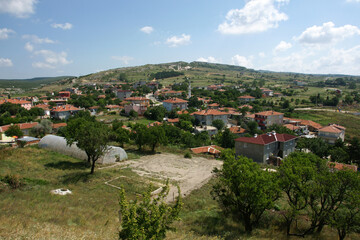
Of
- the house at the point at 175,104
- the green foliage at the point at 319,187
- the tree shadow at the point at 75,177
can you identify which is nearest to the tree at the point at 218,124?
the house at the point at 175,104

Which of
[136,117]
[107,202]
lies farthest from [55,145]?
[136,117]

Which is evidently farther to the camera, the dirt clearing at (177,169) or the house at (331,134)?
the house at (331,134)

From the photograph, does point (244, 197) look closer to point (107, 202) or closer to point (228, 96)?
point (107, 202)

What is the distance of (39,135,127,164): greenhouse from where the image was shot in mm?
24953

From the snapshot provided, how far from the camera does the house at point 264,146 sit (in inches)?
1315

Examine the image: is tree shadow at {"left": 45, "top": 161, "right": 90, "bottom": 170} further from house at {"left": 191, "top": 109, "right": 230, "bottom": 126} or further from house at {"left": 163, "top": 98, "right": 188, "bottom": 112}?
house at {"left": 163, "top": 98, "right": 188, "bottom": 112}

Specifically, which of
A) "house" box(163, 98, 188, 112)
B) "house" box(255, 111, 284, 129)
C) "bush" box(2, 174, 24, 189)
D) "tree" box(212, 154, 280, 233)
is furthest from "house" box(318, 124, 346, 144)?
"bush" box(2, 174, 24, 189)

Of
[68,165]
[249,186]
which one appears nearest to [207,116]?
[68,165]

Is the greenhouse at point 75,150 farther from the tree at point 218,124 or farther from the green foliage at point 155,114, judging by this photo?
the tree at point 218,124

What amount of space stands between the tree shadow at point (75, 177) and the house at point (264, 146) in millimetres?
23142

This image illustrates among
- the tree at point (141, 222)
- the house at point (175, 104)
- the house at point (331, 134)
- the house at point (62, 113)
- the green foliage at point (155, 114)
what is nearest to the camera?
the tree at point (141, 222)

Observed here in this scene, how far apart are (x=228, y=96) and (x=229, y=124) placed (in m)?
35.3

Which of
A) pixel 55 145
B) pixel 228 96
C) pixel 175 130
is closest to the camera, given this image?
pixel 55 145

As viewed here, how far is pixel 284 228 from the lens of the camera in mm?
13234
